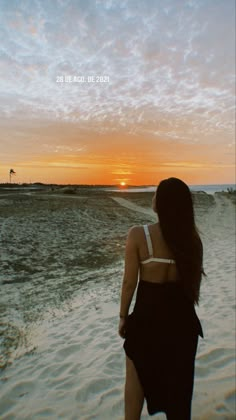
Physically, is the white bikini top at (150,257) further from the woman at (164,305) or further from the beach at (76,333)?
the beach at (76,333)

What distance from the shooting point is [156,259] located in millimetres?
2594

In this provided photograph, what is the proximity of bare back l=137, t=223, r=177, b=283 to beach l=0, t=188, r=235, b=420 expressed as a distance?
2.27 metres

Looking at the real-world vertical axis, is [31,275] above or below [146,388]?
below

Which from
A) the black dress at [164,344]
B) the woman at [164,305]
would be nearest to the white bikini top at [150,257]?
the woman at [164,305]

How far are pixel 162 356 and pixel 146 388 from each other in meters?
0.36

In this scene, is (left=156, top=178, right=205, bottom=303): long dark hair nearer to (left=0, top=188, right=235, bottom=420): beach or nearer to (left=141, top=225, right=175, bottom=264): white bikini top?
(left=141, top=225, right=175, bottom=264): white bikini top

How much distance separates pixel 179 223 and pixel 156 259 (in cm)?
38

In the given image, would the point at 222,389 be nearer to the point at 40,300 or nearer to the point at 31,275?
the point at 40,300

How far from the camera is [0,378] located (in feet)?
15.2

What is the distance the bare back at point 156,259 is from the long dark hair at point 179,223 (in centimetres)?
6

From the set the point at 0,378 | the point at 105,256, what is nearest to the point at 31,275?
the point at 105,256

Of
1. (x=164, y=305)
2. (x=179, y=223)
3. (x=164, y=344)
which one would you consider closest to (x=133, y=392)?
(x=164, y=344)

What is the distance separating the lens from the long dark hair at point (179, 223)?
255cm

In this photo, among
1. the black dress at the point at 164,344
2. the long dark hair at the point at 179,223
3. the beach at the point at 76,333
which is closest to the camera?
the long dark hair at the point at 179,223
